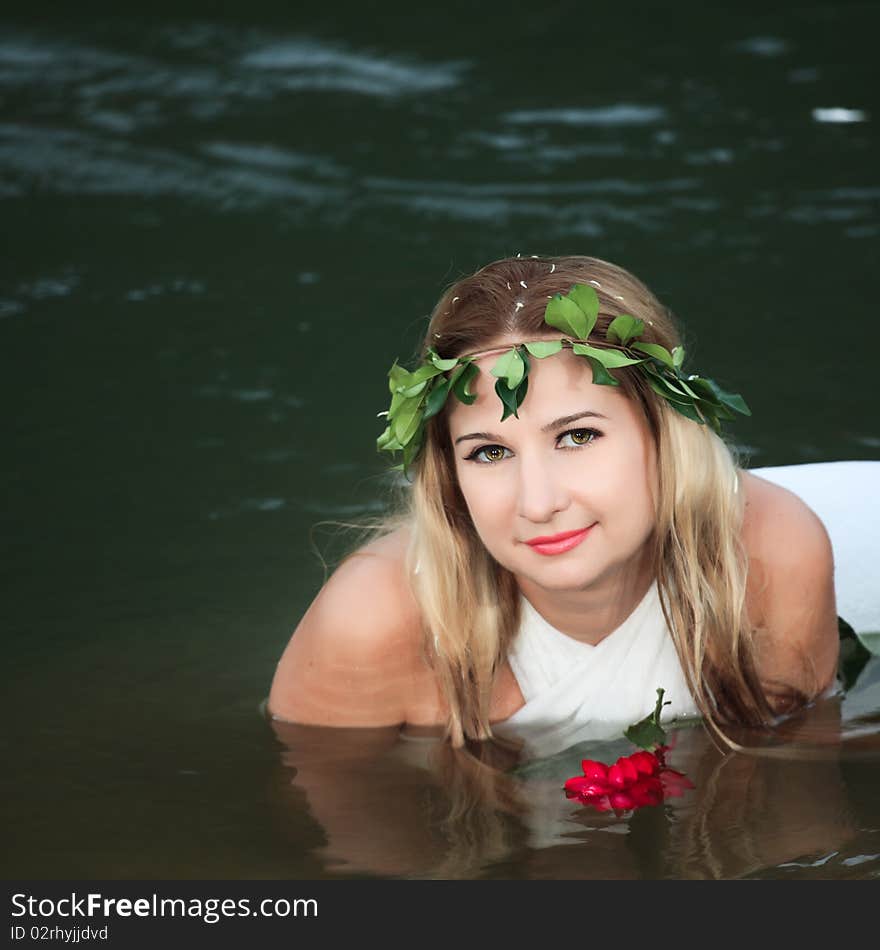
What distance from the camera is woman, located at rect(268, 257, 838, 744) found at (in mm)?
3660

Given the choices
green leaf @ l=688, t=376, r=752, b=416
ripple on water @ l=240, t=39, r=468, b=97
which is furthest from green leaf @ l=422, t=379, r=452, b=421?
ripple on water @ l=240, t=39, r=468, b=97

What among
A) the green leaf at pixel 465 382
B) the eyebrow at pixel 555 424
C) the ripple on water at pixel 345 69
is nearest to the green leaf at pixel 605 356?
the eyebrow at pixel 555 424

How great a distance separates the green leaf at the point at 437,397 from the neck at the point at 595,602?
57 centimetres

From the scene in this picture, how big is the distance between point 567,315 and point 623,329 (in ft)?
0.45

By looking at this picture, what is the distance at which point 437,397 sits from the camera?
371 centimetres

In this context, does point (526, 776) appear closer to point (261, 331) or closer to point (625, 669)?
point (625, 669)

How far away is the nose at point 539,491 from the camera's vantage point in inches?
141

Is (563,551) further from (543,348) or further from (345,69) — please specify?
(345,69)

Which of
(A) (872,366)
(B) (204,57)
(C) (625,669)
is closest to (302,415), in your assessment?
(A) (872,366)

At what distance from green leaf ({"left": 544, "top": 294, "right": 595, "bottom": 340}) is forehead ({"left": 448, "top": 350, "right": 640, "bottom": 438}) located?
0.23ft

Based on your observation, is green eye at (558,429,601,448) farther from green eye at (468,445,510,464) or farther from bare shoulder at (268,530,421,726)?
bare shoulder at (268,530,421,726)

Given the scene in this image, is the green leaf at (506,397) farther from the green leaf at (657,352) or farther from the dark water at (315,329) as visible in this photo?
the dark water at (315,329)

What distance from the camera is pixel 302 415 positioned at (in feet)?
21.7

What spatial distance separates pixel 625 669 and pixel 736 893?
809 millimetres
